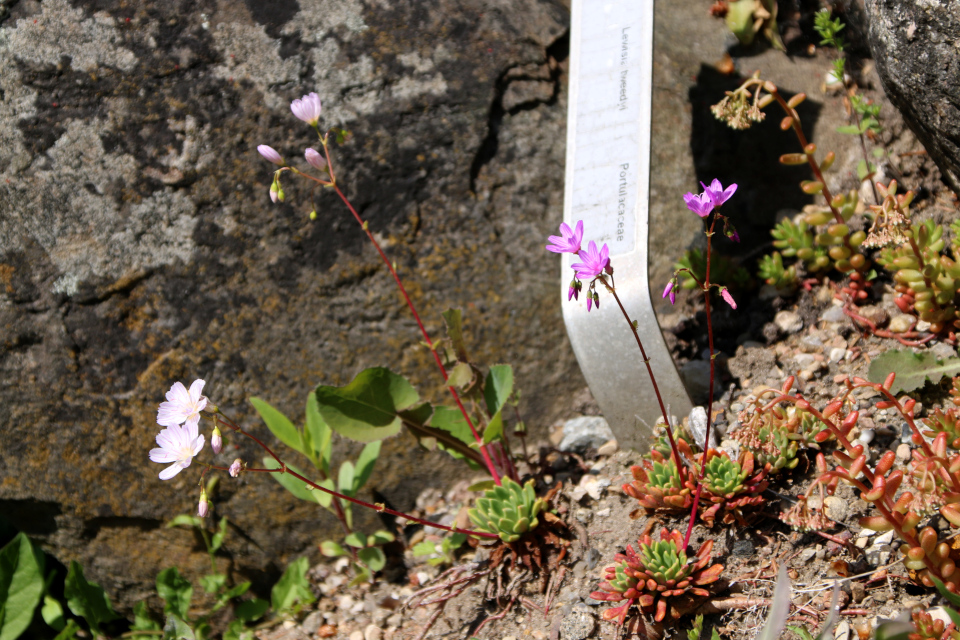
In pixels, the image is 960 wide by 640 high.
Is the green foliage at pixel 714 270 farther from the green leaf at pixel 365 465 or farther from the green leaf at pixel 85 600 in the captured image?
the green leaf at pixel 85 600

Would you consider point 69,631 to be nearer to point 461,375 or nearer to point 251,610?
point 251,610

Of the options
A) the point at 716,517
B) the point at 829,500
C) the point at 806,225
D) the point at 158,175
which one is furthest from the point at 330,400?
the point at 806,225

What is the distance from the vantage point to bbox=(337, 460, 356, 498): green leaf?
303 cm

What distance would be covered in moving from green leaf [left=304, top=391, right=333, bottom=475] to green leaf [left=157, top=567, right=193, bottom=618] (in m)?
0.75

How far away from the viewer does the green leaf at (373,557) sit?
3023 mm

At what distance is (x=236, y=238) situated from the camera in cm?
303

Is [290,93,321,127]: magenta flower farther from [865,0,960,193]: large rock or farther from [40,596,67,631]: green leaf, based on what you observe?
[40,596,67,631]: green leaf

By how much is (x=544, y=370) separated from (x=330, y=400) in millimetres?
997

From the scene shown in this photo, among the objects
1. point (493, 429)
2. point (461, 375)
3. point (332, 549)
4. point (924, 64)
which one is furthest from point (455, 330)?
point (924, 64)

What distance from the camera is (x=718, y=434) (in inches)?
109

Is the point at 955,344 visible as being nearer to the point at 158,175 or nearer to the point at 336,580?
the point at 336,580

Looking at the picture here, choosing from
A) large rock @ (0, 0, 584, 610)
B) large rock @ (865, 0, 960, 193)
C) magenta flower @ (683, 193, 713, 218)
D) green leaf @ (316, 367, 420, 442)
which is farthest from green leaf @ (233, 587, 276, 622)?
large rock @ (865, 0, 960, 193)

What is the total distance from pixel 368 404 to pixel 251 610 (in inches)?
43.0

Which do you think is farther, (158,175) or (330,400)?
(158,175)
